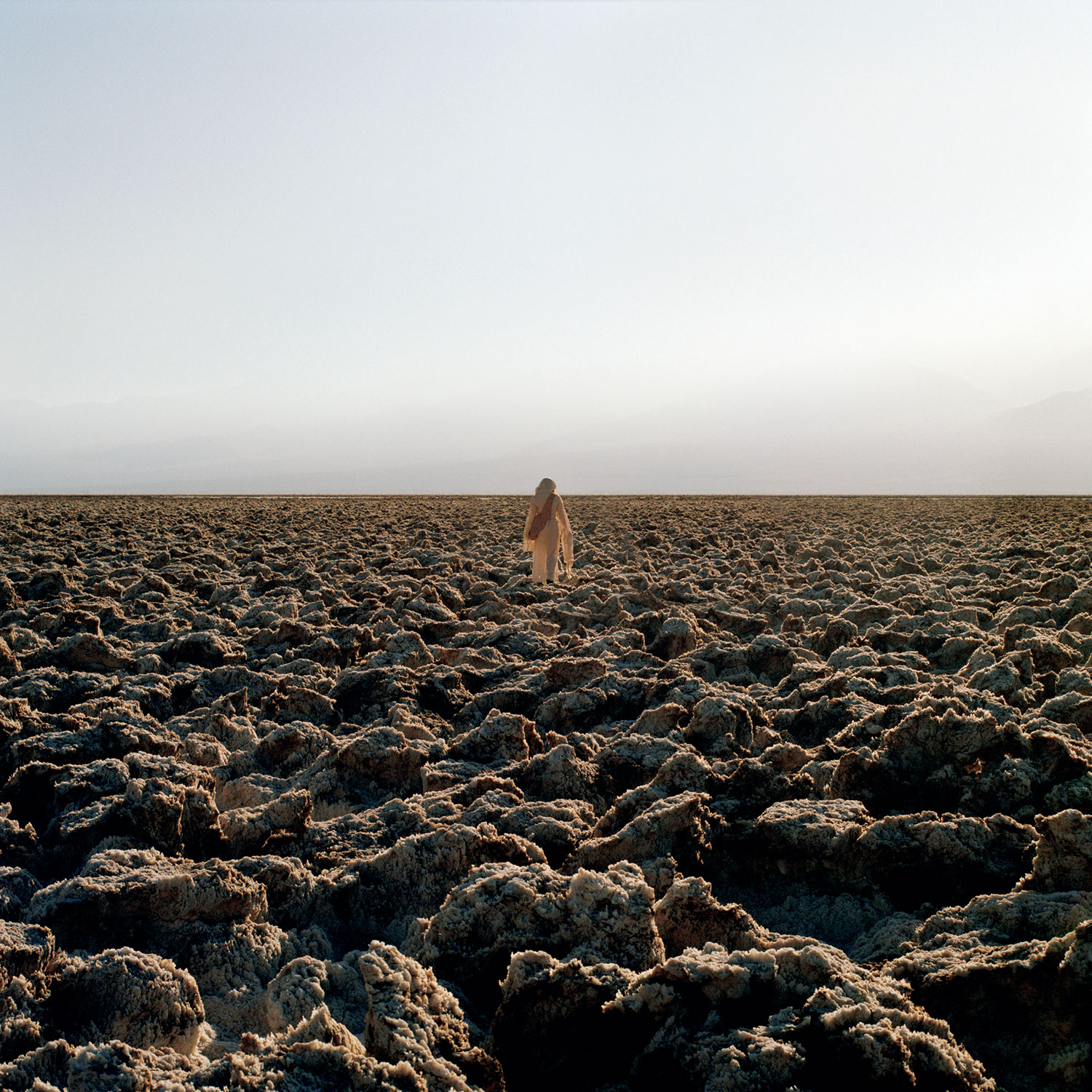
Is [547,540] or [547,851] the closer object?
[547,851]

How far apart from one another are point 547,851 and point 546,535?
22.4 feet

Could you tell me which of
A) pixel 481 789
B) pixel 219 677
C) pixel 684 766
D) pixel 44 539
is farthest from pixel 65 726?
pixel 44 539

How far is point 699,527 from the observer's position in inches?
689

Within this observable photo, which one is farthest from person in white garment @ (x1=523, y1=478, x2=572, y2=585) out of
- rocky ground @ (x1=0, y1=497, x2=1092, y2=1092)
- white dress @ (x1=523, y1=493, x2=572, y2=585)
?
rocky ground @ (x1=0, y1=497, x2=1092, y2=1092)

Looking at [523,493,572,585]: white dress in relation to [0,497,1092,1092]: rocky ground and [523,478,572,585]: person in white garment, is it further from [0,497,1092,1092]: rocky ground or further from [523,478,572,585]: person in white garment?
[0,497,1092,1092]: rocky ground

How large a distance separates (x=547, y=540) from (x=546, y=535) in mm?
63

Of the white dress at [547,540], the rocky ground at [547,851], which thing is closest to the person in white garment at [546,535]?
the white dress at [547,540]

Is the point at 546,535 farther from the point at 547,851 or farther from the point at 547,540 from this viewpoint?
the point at 547,851

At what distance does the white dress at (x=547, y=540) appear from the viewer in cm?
979

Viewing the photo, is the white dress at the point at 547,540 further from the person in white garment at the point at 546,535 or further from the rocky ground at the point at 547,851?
the rocky ground at the point at 547,851

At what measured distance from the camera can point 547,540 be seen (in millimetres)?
9820

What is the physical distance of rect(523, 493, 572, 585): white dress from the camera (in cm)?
979

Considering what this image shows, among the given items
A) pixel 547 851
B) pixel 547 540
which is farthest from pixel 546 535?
pixel 547 851

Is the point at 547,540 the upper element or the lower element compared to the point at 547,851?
upper
